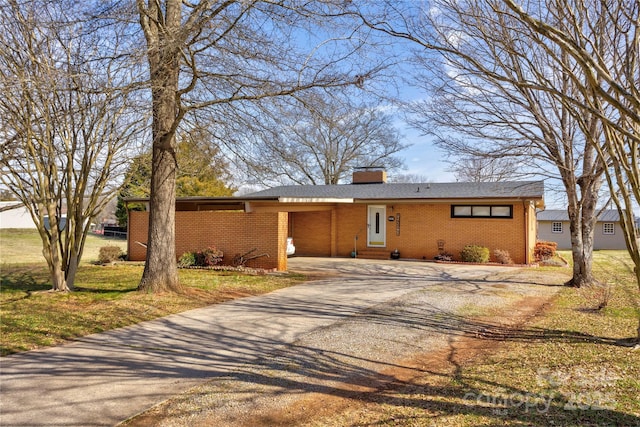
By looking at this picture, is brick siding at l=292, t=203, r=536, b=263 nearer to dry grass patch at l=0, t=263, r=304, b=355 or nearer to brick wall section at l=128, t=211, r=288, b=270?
brick wall section at l=128, t=211, r=288, b=270

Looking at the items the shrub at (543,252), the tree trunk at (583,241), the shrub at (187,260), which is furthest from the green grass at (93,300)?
the shrub at (543,252)

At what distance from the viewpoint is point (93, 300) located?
8.83 meters

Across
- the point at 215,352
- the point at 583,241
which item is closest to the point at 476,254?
the point at 583,241

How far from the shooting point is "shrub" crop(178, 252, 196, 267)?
1514cm

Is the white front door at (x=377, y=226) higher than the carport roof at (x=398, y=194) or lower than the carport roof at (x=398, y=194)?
lower

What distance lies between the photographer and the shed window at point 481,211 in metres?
17.8

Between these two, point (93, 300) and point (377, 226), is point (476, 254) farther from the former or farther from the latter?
point (93, 300)

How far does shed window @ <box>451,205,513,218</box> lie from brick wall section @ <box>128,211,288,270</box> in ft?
25.5

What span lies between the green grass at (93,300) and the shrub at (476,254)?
783 cm

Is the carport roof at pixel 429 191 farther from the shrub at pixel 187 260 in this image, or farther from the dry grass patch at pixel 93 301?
the dry grass patch at pixel 93 301

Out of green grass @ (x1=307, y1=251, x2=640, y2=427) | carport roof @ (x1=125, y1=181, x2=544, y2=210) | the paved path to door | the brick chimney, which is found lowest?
the paved path to door

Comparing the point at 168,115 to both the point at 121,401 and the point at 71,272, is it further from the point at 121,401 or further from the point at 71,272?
the point at 121,401

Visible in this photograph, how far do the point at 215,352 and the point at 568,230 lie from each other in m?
38.1

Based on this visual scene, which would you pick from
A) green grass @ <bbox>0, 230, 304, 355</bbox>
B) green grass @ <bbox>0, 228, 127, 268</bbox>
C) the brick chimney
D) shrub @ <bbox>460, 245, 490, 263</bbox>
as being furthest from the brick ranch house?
green grass @ <bbox>0, 228, 127, 268</bbox>
